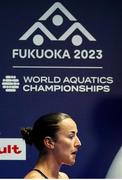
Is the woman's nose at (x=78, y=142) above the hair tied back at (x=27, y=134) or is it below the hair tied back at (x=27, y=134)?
below

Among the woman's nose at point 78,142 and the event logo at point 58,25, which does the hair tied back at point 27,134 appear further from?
the event logo at point 58,25

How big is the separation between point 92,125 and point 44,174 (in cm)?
34

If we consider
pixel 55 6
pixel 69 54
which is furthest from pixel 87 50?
pixel 55 6

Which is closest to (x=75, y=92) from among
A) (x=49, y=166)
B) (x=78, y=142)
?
(x=78, y=142)

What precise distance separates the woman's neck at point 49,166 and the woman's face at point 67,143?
27 mm

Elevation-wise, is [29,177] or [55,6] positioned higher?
[55,6]

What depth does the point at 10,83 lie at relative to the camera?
99.4 inches

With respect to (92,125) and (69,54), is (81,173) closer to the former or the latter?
(92,125)

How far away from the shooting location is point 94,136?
8.37 ft

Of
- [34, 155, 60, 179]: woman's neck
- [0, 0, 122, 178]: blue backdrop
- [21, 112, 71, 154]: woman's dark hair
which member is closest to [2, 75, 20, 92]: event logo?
[0, 0, 122, 178]: blue backdrop

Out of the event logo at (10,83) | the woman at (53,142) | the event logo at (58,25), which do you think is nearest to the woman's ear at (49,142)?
the woman at (53,142)

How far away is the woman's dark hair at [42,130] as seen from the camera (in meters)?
2.46

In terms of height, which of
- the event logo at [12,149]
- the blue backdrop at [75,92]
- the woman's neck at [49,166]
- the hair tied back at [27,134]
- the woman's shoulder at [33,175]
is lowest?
the woman's shoulder at [33,175]

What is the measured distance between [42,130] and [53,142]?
3.1 inches
